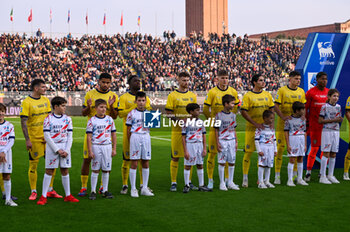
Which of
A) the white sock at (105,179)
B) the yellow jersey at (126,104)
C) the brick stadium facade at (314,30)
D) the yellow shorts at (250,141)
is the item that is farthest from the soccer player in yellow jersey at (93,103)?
the brick stadium facade at (314,30)

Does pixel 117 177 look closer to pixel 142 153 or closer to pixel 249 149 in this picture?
pixel 142 153

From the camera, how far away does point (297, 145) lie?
8.90m

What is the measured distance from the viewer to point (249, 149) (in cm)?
888

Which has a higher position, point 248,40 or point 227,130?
point 248,40

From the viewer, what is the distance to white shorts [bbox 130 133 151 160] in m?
7.84

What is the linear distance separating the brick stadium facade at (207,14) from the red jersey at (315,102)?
316 feet

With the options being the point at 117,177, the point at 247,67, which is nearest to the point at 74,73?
the point at 247,67

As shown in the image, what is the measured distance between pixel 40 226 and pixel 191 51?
3905cm

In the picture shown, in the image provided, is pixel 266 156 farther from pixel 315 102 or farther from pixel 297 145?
pixel 315 102

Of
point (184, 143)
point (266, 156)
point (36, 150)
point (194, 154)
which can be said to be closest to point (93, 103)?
point (36, 150)

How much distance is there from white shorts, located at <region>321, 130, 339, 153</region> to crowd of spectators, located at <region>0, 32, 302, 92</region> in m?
26.4

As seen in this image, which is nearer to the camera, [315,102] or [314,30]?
[315,102]

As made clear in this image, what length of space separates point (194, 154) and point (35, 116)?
110 inches

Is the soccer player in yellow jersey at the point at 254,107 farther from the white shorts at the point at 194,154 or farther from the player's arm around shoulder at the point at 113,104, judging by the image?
the player's arm around shoulder at the point at 113,104
